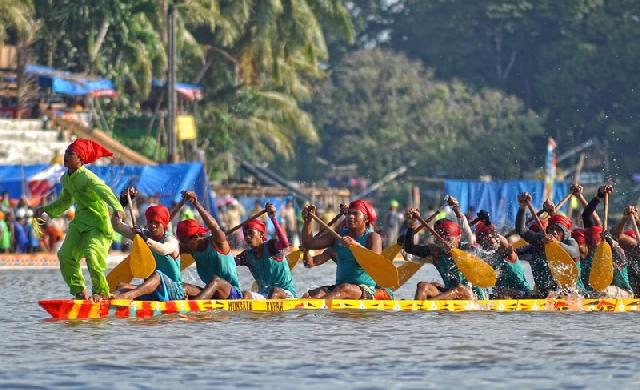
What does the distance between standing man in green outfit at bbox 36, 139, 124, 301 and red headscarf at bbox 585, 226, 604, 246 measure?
567cm

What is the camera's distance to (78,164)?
57.3 feet

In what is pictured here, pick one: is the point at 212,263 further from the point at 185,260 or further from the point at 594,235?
the point at 594,235

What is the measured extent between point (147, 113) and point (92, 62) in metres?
4.87

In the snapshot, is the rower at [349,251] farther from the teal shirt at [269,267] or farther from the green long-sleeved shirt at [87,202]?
the green long-sleeved shirt at [87,202]

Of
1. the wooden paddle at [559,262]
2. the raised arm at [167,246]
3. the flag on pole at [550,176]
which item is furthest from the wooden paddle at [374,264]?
the flag on pole at [550,176]

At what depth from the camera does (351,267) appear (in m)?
18.7

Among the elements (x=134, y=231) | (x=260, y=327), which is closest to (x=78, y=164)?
(x=134, y=231)

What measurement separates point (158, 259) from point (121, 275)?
1156mm

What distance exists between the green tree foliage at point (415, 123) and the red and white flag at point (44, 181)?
29.3 metres

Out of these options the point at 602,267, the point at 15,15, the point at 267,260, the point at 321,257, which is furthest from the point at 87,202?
the point at 15,15

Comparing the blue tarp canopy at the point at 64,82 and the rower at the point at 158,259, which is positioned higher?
the blue tarp canopy at the point at 64,82

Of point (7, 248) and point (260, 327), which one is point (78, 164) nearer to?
point (260, 327)

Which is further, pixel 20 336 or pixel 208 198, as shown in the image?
pixel 208 198

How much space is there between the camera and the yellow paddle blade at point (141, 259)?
17.3 metres
